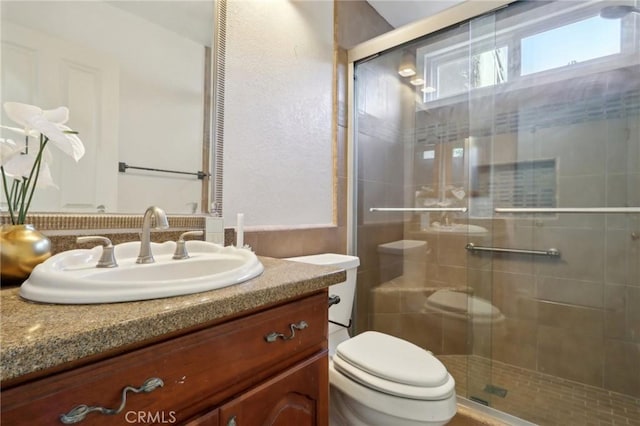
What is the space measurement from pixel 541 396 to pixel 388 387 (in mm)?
1250

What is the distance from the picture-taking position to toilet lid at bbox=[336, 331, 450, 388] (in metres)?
1.02

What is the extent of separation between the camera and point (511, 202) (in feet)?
6.44

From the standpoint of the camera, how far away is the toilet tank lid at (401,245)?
7.36 feet

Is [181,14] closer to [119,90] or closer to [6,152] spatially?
[119,90]

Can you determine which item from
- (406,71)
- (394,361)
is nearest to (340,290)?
(394,361)

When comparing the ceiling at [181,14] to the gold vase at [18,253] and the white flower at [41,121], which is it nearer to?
the white flower at [41,121]

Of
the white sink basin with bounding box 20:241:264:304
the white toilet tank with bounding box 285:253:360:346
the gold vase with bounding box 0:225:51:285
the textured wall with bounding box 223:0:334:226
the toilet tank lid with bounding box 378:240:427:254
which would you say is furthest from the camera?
the toilet tank lid with bounding box 378:240:427:254

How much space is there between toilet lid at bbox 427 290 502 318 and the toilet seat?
914 millimetres

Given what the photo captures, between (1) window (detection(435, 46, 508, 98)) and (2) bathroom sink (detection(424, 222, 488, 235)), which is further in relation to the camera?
(2) bathroom sink (detection(424, 222, 488, 235))

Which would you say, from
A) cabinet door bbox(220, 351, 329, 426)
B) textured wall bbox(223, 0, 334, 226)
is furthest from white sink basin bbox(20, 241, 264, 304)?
textured wall bbox(223, 0, 334, 226)

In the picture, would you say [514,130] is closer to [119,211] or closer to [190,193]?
[190,193]

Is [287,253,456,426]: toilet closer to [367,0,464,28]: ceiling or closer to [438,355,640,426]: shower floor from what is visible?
[438,355,640,426]: shower floor

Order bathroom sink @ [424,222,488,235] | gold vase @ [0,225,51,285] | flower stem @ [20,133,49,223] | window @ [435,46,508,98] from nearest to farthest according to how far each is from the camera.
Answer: gold vase @ [0,225,51,285] < flower stem @ [20,133,49,223] < window @ [435,46,508,98] < bathroom sink @ [424,222,488,235]

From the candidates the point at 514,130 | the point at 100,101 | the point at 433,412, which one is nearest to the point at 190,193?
the point at 100,101
